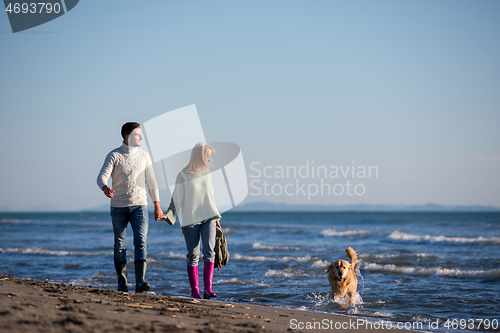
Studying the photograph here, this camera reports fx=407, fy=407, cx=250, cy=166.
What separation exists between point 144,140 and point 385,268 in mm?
6719

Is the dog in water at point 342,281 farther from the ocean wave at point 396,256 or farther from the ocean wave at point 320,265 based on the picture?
the ocean wave at point 396,256

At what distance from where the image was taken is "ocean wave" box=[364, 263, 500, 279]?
8328mm

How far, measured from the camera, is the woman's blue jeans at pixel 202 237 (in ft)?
16.4

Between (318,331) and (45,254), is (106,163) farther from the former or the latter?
(45,254)

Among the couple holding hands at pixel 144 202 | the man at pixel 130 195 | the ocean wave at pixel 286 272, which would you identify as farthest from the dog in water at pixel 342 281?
the man at pixel 130 195

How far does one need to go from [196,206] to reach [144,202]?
24.3 inches

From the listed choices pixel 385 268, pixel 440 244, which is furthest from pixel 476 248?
pixel 385 268

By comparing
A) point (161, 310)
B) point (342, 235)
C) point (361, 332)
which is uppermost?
point (161, 310)

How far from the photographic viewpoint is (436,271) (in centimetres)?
886

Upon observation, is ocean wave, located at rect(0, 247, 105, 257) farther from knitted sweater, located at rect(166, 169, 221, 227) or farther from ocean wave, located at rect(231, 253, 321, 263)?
knitted sweater, located at rect(166, 169, 221, 227)

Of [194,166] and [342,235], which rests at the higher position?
[194,166]

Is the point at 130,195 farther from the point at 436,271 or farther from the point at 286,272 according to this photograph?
the point at 436,271

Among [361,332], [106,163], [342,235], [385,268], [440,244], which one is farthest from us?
[342,235]

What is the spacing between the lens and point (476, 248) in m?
14.1
